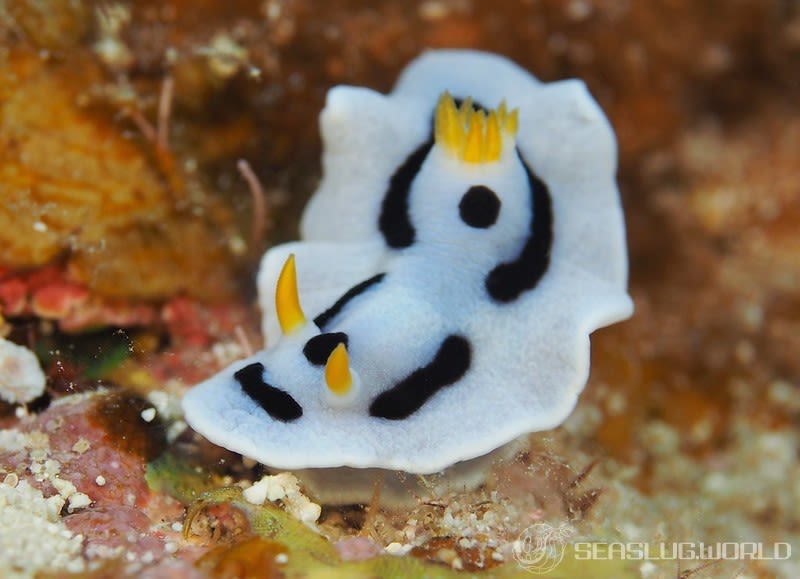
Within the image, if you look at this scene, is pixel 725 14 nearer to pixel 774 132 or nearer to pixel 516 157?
pixel 774 132

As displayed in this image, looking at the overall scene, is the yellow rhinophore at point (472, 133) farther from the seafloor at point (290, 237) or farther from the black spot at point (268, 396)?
the black spot at point (268, 396)

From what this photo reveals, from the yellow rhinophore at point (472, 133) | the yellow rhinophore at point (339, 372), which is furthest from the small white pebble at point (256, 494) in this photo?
the yellow rhinophore at point (472, 133)

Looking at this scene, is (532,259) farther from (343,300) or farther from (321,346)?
(321,346)

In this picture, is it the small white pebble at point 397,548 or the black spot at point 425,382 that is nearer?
the small white pebble at point 397,548

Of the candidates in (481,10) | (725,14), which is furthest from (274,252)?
(725,14)

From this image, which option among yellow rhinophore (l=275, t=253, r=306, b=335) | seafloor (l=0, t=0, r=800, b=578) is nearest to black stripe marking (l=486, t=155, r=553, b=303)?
seafloor (l=0, t=0, r=800, b=578)

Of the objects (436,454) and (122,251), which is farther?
(122,251)

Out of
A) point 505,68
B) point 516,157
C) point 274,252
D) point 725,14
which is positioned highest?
point 725,14
